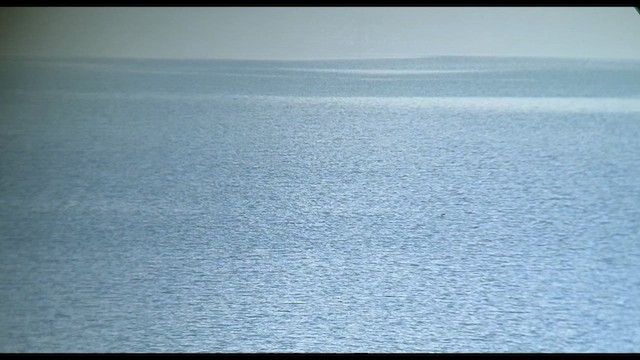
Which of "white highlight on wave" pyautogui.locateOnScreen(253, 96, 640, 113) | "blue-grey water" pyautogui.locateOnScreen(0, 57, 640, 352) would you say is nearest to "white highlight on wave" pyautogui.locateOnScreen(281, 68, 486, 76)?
"blue-grey water" pyautogui.locateOnScreen(0, 57, 640, 352)

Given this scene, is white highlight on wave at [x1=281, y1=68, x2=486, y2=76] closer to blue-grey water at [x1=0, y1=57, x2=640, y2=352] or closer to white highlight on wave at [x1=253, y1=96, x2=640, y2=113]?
blue-grey water at [x1=0, y1=57, x2=640, y2=352]

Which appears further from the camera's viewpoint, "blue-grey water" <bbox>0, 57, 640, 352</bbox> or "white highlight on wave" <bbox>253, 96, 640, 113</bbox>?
"white highlight on wave" <bbox>253, 96, 640, 113</bbox>

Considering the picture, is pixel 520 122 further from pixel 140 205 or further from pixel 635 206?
pixel 140 205

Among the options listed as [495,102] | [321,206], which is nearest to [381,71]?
[495,102]

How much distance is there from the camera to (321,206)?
4.46 feet

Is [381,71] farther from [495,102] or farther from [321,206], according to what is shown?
[321,206]

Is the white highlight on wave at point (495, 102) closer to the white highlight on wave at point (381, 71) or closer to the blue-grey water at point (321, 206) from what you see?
the blue-grey water at point (321, 206)

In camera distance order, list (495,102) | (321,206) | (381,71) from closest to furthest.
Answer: (321,206) → (495,102) → (381,71)

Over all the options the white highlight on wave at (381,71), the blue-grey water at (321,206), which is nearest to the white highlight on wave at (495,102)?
the blue-grey water at (321,206)

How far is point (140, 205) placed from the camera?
4.48 feet

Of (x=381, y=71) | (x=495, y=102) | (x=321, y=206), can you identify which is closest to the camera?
(x=321, y=206)

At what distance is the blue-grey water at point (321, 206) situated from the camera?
3.39 ft

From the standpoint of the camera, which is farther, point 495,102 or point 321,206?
point 495,102

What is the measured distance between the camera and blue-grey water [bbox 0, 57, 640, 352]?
3.39 feet
